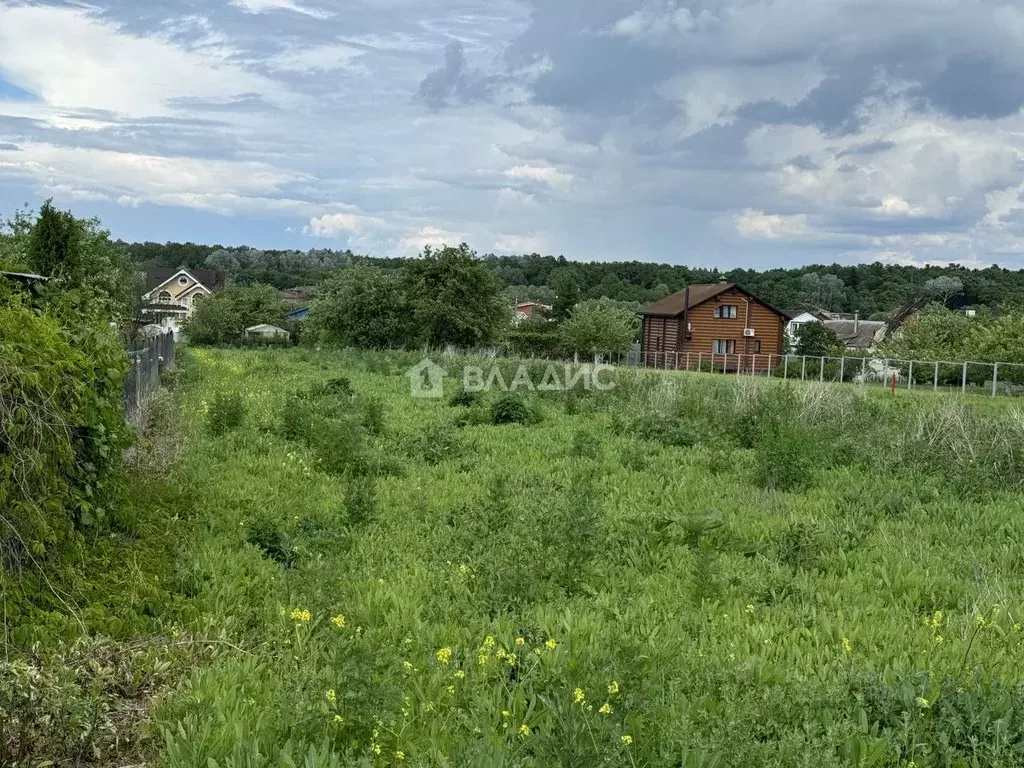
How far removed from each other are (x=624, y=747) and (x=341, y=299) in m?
38.6

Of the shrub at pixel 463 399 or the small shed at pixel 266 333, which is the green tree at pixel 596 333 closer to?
the small shed at pixel 266 333

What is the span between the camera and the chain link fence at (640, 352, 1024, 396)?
2931 centimetres

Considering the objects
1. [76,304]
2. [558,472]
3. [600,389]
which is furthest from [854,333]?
[76,304]

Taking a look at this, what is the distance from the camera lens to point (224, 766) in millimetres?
3209

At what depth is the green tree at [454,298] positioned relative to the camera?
37.8 metres

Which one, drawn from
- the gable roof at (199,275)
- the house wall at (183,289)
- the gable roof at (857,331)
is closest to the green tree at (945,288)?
the gable roof at (857,331)

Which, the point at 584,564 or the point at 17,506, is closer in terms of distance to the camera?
the point at 17,506

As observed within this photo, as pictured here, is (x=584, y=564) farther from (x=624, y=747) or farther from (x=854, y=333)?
(x=854, y=333)

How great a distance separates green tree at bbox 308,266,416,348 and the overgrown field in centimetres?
2849

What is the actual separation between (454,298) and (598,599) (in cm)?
3322

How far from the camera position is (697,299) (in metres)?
51.8

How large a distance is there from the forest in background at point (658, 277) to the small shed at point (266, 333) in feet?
65.1

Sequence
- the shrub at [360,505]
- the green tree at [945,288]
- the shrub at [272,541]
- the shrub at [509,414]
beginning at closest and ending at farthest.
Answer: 1. the shrub at [272,541]
2. the shrub at [360,505]
3. the shrub at [509,414]
4. the green tree at [945,288]

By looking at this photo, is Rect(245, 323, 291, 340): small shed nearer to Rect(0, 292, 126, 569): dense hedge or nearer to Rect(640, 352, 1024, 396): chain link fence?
Rect(640, 352, 1024, 396): chain link fence
